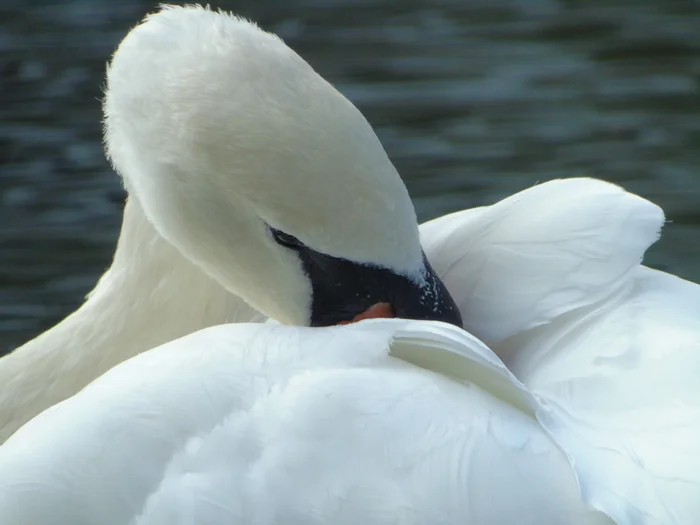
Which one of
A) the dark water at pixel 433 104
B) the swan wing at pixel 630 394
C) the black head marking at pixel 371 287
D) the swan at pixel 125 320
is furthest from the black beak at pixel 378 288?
the dark water at pixel 433 104

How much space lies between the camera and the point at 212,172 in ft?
8.82

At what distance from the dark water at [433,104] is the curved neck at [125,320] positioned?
1747mm

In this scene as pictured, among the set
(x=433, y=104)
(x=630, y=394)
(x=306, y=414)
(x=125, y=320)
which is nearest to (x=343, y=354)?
(x=306, y=414)

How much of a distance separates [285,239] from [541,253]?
442 millimetres

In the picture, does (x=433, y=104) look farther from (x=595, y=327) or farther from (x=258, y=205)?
(x=595, y=327)

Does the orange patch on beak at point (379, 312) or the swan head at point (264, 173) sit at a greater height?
the swan head at point (264, 173)

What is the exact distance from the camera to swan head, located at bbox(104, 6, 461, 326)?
2543 millimetres

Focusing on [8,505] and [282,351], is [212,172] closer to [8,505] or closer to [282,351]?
[282,351]

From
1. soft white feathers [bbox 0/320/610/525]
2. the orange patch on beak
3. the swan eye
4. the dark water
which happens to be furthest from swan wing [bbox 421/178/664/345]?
the dark water

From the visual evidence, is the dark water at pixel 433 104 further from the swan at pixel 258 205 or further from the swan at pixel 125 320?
the swan at pixel 258 205

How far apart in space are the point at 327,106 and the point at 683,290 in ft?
2.29

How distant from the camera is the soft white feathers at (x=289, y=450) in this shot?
78.7 inches

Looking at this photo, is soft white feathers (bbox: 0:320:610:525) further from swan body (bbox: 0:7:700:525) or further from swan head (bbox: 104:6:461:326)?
swan head (bbox: 104:6:461:326)

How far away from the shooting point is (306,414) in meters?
2.04
